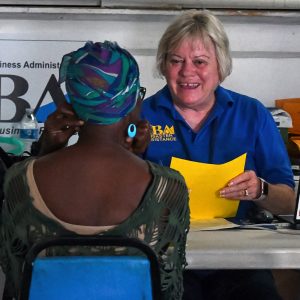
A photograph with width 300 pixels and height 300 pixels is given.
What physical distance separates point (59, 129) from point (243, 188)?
0.63m

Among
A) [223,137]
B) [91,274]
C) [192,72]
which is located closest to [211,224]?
[223,137]

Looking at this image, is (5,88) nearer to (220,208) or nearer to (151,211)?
(220,208)

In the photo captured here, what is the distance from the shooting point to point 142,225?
3.45 ft

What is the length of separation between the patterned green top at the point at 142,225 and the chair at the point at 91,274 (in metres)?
0.06

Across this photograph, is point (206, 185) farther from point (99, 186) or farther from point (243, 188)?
point (99, 186)

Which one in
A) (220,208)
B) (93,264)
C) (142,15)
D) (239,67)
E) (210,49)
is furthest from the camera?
(239,67)

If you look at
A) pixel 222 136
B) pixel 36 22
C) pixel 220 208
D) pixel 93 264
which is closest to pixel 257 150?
pixel 222 136

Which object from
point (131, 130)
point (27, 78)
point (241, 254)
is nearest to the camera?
point (131, 130)

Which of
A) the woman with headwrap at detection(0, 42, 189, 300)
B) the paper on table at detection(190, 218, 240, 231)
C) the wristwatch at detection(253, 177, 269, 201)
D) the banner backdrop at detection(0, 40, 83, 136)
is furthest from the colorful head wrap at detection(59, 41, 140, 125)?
the banner backdrop at detection(0, 40, 83, 136)

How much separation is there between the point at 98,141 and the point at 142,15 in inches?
70.1

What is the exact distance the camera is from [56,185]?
41.7 inches

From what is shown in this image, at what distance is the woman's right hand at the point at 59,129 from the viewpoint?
45.2 inches

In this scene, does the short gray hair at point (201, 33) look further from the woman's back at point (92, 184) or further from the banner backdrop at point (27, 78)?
the banner backdrop at point (27, 78)

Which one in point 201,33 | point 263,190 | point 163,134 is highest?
point 201,33
